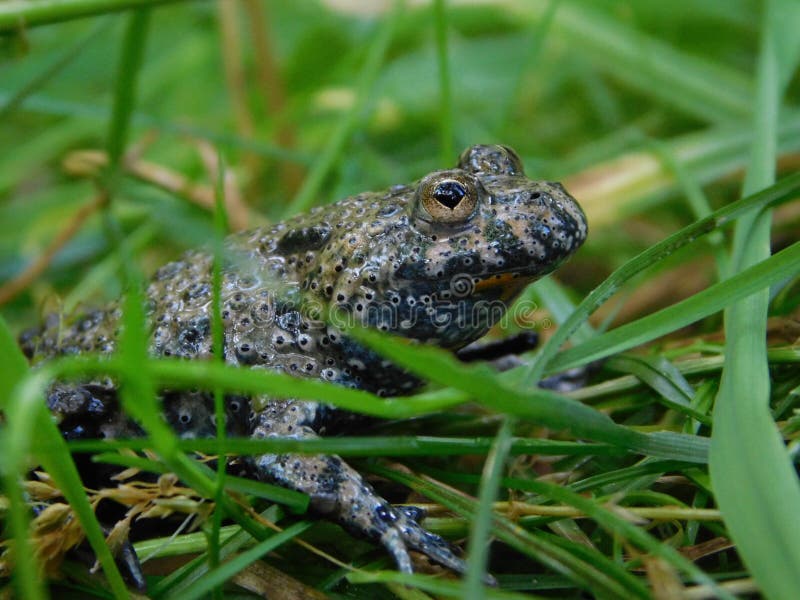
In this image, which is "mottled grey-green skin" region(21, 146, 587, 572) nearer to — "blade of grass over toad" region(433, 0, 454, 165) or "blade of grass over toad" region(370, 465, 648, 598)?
"blade of grass over toad" region(370, 465, 648, 598)

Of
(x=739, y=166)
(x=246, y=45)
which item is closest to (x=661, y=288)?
(x=739, y=166)

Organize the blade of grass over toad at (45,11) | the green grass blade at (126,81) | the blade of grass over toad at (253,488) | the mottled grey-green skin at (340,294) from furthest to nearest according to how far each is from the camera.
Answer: the green grass blade at (126,81) → the blade of grass over toad at (45,11) → the mottled grey-green skin at (340,294) → the blade of grass over toad at (253,488)

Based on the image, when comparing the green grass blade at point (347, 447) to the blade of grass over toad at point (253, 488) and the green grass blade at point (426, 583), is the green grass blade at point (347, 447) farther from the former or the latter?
the green grass blade at point (426, 583)

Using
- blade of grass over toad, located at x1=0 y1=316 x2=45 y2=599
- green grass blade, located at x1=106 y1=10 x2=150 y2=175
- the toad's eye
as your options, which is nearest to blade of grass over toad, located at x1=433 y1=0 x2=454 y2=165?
the toad's eye

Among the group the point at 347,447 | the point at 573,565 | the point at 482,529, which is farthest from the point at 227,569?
the point at 573,565

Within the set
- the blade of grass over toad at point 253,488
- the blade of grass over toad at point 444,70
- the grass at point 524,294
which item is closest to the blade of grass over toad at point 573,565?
the grass at point 524,294

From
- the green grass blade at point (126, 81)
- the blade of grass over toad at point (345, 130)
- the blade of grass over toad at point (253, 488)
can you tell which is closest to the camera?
the blade of grass over toad at point (253, 488)
